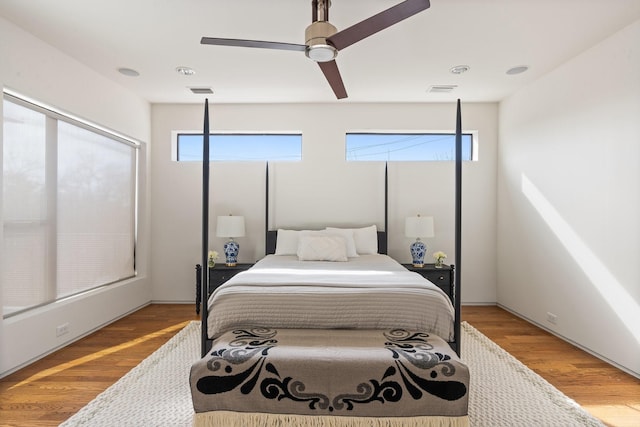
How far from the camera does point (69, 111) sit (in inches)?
124

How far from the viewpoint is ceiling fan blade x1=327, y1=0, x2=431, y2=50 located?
173 cm

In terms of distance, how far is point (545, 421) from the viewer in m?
1.99

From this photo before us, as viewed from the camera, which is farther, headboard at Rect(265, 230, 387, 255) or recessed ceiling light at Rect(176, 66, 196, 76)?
headboard at Rect(265, 230, 387, 255)

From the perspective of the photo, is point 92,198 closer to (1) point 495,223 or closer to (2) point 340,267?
(2) point 340,267

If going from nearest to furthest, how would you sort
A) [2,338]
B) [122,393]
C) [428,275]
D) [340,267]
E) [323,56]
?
[323,56]
[122,393]
[2,338]
[340,267]
[428,275]

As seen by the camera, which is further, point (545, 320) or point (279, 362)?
point (545, 320)

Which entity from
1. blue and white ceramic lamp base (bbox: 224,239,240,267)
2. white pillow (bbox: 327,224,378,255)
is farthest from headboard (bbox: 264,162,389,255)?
blue and white ceramic lamp base (bbox: 224,239,240,267)

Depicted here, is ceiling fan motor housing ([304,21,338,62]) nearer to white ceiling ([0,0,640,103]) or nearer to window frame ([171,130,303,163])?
white ceiling ([0,0,640,103])

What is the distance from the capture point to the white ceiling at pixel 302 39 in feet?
7.90

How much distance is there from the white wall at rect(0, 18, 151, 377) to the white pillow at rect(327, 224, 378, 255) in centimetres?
246

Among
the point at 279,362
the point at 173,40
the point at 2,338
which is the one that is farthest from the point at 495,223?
the point at 2,338

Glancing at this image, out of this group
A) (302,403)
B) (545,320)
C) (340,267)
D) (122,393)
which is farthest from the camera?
(545,320)

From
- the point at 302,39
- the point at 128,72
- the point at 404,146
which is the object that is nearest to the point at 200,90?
the point at 128,72

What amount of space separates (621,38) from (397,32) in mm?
1692
